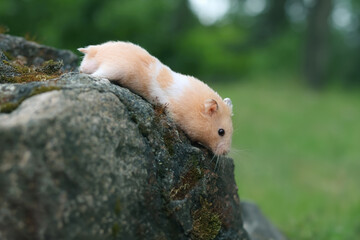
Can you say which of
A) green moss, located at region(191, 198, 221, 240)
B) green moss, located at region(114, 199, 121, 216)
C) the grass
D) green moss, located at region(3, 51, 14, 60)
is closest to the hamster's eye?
the grass

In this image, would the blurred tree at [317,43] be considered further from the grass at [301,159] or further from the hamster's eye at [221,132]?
the hamster's eye at [221,132]

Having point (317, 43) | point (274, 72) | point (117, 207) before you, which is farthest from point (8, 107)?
point (274, 72)

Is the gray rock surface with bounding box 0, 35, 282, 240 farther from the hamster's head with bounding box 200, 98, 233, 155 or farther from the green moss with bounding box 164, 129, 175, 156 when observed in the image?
the hamster's head with bounding box 200, 98, 233, 155

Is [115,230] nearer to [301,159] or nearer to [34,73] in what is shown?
[34,73]

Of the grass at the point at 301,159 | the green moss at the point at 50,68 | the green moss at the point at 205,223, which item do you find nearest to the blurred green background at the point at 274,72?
the grass at the point at 301,159

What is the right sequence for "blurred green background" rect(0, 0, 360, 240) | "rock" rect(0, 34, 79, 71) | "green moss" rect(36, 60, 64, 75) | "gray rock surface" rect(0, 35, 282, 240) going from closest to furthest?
"gray rock surface" rect(0, 35, 282, 240) < "green moss" rect(36, 60, 64, 75) < "rock" rect(0, 34, 79, 71) < "blurred green background" rect(0, 0, 360, 240)

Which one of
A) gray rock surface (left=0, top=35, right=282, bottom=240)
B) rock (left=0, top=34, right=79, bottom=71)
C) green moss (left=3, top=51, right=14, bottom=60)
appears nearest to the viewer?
gray rock surface (left=0, top=35, right=282, bottom=240)
